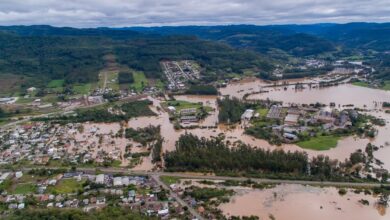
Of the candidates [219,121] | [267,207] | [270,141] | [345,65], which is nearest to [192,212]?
[267,207]

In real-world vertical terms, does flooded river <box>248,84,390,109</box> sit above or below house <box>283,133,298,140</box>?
above

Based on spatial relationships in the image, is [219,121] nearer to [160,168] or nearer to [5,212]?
[160,168]

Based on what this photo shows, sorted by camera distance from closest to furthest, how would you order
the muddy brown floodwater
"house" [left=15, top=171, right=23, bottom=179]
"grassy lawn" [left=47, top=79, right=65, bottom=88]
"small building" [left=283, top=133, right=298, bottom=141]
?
the muddy brown floodwater, "house" [left=15, top=171, right=23, bottom=179], "small building" [left=283, top=133, right=298, bottom=141], "grassy lawn" [left=47, top=79, right=65, bottom=88]

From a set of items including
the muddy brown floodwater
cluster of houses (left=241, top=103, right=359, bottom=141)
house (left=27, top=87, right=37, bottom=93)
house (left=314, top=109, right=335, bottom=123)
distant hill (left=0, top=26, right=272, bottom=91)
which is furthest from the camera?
distant hill (left=0, top=26, right=272, bottom=91)

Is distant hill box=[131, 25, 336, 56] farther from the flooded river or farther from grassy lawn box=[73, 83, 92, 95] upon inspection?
grassy lawn box=[73, 83, 92, 95]

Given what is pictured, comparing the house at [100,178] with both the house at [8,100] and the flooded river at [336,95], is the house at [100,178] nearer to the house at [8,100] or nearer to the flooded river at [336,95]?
the flooded river at [336,95]

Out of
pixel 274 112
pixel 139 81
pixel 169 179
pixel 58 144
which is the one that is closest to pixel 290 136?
pixel 274 112

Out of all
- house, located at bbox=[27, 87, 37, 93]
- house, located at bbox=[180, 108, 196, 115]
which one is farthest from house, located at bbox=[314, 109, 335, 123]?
house, located at bbox=[27, 87, 37, 93]
